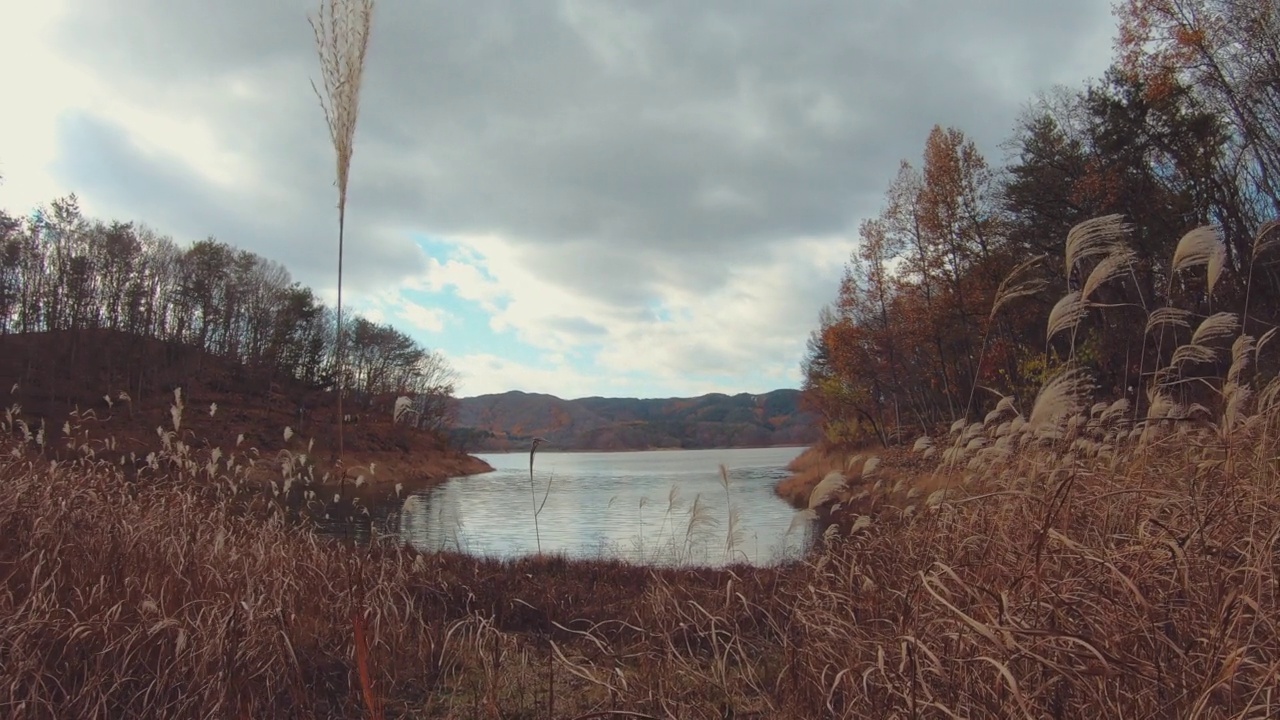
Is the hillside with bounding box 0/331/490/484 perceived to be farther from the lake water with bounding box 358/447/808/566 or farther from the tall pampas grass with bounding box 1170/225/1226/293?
the tall pampas grass with bounding box 1170/225/1226/293

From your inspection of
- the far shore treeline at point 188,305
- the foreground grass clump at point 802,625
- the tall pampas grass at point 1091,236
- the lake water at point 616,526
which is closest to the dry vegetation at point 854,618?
the foreground grass clump at point 802,625

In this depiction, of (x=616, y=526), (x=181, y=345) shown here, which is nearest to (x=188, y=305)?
(x=181, y=345)

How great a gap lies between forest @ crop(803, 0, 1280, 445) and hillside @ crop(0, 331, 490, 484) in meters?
23.2

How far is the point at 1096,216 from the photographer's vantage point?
358 inches

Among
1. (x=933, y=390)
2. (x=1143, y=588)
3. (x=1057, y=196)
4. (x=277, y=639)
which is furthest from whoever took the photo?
(x=933, y=390)

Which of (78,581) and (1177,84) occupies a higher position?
(1177,84)

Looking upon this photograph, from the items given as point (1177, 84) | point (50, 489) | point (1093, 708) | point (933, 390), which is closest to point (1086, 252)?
point (1093, 708)

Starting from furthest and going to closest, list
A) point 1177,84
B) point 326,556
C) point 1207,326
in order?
point 1177,84 → point 326,556 → point 1207,326

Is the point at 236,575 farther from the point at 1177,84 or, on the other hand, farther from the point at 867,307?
the point at 867,307

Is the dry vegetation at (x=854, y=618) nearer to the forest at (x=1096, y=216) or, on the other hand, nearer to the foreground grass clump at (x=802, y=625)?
the foreground grass clump at (x=802, y=625)

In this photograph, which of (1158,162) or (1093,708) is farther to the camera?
(1158,162)

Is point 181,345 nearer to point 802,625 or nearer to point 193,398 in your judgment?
point 193,398

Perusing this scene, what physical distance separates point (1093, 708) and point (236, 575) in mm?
4745

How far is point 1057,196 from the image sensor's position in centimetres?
2005
